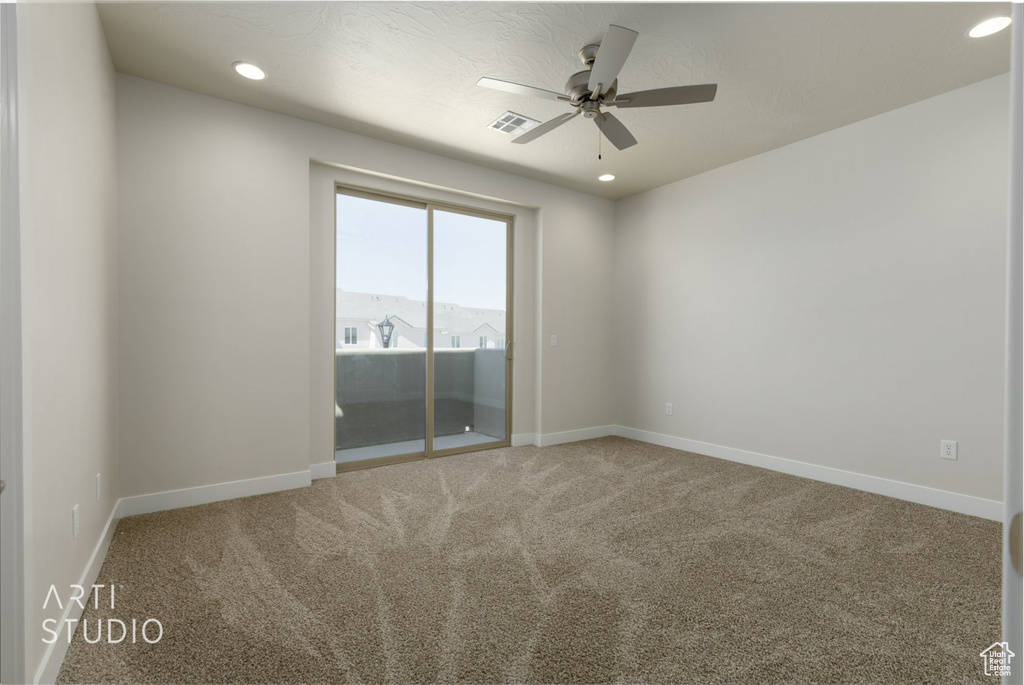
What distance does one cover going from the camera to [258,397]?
3320 millimetres

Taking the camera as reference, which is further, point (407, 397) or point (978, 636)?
point (407, 397)

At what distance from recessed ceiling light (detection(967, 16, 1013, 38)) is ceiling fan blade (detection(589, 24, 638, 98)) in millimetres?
1810

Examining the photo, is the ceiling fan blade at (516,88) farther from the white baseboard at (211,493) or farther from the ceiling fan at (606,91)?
the white baseboard at (211,493)

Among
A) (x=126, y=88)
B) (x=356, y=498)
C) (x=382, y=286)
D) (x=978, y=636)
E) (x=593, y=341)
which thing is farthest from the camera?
(x=593, y=341)

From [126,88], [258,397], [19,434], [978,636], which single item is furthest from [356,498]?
[978,636]

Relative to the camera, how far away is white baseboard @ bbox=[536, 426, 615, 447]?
16.1ft

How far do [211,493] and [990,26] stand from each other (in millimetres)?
5123

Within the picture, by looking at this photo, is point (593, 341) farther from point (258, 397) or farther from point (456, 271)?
point (258, 397)

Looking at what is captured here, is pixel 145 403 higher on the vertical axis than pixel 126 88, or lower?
lower

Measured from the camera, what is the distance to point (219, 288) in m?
3.18

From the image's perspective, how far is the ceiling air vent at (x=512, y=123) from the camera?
135 inches

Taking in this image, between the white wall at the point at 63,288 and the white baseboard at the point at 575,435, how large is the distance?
11.2ft

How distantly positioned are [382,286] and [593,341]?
7.95ft

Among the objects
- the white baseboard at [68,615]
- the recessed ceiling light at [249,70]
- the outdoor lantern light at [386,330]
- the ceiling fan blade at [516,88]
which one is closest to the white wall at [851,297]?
the ceiling fan blade at [516,88]
